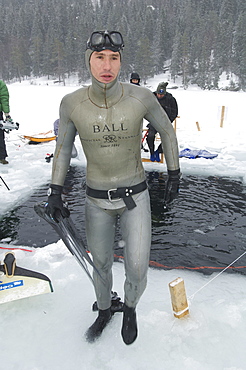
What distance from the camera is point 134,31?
8481 cm

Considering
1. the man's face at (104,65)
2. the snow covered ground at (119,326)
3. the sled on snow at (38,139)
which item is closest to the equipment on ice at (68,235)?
the snow covered ground at (119,326)

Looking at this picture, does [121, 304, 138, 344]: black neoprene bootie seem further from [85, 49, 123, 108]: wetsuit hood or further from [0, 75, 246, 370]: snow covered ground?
[85, 49, 123, 108]: wetsuit hood

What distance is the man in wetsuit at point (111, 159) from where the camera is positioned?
215 cm

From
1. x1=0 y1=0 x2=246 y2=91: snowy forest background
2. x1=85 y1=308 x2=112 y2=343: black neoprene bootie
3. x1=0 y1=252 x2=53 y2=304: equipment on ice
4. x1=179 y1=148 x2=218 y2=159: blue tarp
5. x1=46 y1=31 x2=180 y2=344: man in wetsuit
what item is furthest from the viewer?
x1=0 y1=0 x2=246 y2=91: snowy forest background

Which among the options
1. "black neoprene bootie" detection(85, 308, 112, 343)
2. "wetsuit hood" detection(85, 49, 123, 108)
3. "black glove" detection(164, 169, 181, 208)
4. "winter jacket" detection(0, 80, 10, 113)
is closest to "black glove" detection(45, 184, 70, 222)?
"wetsuit hood" detection(85, 49, 123, 108)

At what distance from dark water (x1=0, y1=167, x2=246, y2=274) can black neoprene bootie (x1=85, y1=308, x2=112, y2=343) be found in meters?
1.30

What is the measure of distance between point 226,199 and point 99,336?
427 centimetres

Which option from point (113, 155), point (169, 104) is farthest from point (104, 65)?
point (169, 104)

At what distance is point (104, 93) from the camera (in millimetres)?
2137

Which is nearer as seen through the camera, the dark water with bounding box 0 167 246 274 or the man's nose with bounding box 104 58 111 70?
the man's nose with bounding box 104 58 111 70

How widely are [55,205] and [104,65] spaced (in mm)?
1123

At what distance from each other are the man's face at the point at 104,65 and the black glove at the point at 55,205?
93 centimetres

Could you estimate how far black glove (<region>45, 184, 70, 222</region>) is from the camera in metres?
2.34

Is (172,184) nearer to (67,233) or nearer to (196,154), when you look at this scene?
(67,233)
